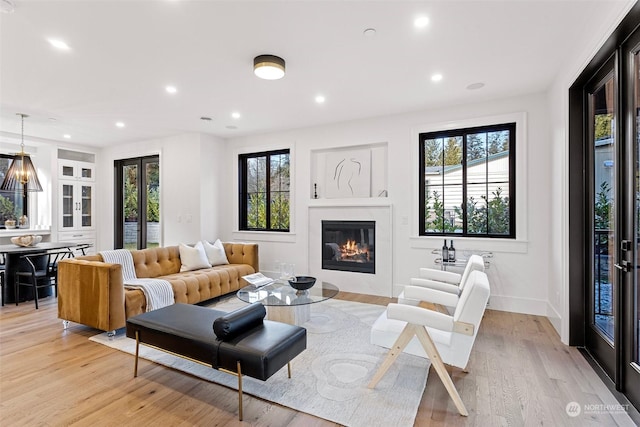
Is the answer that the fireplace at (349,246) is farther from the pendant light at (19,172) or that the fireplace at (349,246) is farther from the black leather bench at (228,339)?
the pendant light at (19,172)

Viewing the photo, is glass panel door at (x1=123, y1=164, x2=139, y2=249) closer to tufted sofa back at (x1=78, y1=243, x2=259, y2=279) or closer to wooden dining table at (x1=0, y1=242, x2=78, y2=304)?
wooden dining table at (x1=0, y1=242, x2=78, y2=304)

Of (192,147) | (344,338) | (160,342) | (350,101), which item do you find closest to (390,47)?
(350,101)

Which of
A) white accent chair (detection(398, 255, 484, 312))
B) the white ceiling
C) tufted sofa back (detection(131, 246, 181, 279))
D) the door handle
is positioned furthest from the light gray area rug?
the white ceiling

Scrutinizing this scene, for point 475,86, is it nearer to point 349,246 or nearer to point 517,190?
point 517,190

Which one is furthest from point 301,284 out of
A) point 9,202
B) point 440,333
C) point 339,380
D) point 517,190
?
point 9,202

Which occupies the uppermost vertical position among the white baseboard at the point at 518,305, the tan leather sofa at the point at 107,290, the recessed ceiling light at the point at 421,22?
the recessed ceiling light at the point at 421,22

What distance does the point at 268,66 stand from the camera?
2.95m

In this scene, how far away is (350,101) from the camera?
4.23 metres

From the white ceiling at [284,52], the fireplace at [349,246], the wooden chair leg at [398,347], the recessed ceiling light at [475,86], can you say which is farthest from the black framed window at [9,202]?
the recessed ceiling light at [475,86]

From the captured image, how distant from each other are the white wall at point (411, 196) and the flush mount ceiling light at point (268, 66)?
225cm

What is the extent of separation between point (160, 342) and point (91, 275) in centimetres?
155

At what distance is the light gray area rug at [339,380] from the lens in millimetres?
2039

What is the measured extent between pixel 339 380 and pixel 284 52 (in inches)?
110

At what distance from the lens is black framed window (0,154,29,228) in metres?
6.14
